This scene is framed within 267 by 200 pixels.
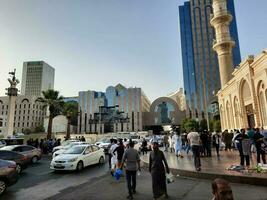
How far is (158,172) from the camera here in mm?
6102

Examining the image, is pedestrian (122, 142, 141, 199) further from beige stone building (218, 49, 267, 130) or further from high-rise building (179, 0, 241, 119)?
high-rise building (179, 0, 241, 119)

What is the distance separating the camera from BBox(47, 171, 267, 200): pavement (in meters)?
6.54

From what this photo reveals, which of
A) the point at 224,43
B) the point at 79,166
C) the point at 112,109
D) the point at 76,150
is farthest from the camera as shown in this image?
the point at 112,109

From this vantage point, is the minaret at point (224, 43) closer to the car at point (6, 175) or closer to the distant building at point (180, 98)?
the car at point (6, 175)

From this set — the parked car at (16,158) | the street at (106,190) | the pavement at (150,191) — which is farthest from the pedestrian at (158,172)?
the parked car at (16,158)

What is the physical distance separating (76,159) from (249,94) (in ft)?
67.7

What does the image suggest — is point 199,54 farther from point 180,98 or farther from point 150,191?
point 150,191

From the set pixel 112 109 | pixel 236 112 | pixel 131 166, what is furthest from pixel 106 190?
pixel 112 109

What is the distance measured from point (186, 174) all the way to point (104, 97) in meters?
104

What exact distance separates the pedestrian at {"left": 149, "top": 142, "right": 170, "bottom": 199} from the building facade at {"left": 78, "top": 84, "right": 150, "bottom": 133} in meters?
85.4

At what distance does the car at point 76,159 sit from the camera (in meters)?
11.9

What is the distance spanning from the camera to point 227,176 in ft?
27.3

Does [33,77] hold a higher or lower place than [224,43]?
higher

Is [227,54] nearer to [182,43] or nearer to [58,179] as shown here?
[58,179]
